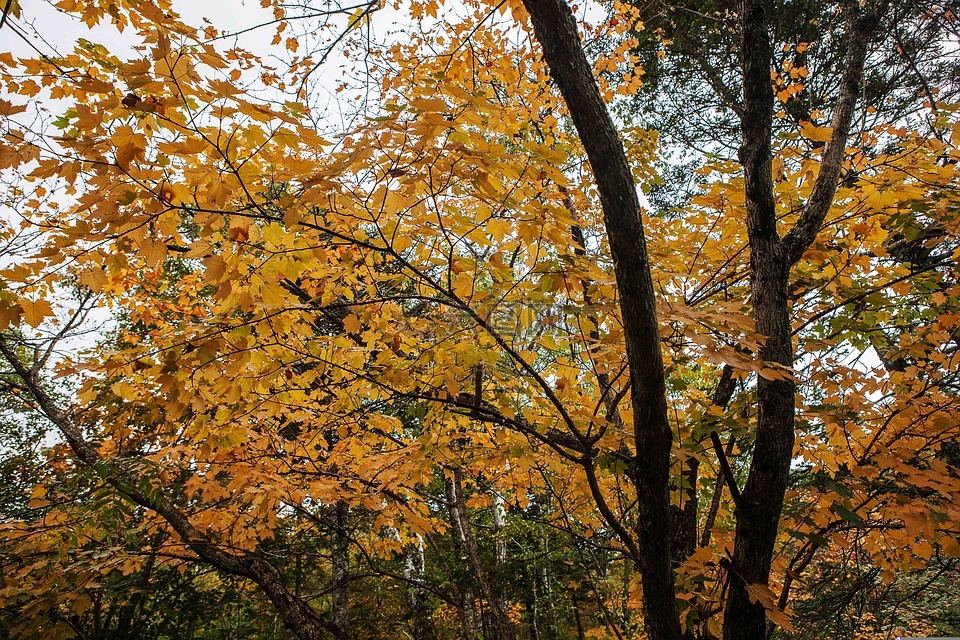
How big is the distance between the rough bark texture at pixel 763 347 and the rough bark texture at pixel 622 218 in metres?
0.46

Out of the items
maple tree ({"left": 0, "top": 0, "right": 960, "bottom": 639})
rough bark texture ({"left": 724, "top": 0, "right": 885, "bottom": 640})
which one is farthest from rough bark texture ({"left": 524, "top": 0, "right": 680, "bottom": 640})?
rough bark texture ({"left": 724, "top": 0, "right": 885, "bottom": 640})

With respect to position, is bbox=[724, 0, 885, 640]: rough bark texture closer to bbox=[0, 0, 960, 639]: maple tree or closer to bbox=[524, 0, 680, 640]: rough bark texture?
bbox=[0, 0, 960, 639]: maple tree

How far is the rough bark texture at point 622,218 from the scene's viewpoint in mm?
1358

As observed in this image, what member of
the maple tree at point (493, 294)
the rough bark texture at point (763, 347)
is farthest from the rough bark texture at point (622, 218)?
the rough bark texture at point (763, 347)

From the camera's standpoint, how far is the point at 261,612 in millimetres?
6336

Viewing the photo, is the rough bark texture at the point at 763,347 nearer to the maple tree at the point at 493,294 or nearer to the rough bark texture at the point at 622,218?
the maple tree at the point at 493,294

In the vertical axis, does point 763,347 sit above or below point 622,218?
below

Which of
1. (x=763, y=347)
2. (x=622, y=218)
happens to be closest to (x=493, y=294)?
(x=622, y=218)

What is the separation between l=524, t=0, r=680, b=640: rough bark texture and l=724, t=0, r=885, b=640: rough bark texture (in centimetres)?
46

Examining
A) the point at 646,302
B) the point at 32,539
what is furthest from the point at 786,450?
the point at 32,539

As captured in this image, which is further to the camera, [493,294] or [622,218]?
[493,294]

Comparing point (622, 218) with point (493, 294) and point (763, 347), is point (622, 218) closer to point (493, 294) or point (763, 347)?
point (493, 294)

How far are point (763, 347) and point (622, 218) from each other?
2.55 ft

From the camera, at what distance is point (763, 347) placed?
172cm
